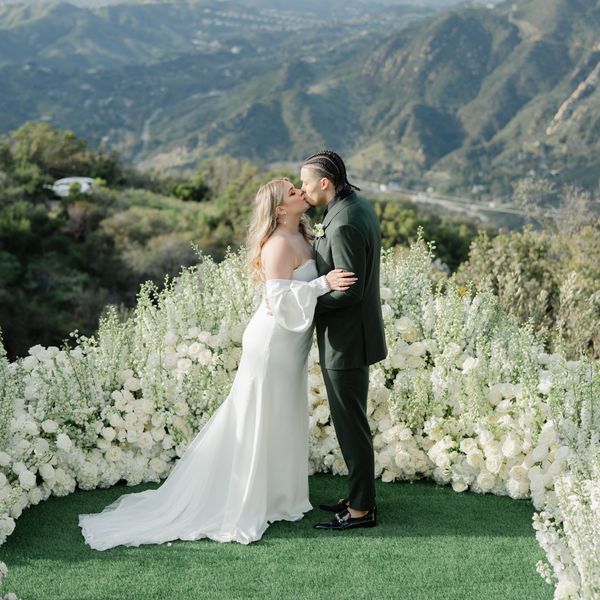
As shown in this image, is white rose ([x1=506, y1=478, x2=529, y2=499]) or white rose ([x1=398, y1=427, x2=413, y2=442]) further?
white rose ([x1=398, y1=427, x2=413, y2=442])

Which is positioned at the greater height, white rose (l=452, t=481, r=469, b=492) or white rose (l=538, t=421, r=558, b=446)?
white rose (l=538, t=421, r=558, b=446)

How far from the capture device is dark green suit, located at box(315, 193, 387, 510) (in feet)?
14.6

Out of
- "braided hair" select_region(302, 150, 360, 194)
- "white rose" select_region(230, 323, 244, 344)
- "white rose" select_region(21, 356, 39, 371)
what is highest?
"braided hair" select_region(302, 150, 360, 194)

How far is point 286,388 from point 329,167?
127cm

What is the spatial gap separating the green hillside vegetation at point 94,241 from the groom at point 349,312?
17050 mm

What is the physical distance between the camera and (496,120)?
135625 mm

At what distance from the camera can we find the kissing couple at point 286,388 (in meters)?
4.54

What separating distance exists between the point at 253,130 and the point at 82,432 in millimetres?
130465

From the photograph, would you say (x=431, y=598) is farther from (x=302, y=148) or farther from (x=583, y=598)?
(x=302, y=148)

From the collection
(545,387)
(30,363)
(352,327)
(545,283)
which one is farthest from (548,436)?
(545,283)

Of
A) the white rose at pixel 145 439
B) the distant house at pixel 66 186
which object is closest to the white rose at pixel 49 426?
the white rose at pixel 145 439

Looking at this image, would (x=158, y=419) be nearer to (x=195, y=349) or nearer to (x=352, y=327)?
(x=195, y=349)

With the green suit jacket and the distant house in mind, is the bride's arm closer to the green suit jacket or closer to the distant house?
the green suit jacket

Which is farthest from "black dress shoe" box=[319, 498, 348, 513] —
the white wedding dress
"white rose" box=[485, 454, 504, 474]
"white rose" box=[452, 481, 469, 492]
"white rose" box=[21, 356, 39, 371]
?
"white rose" box=[21, 356, 39, 371]
